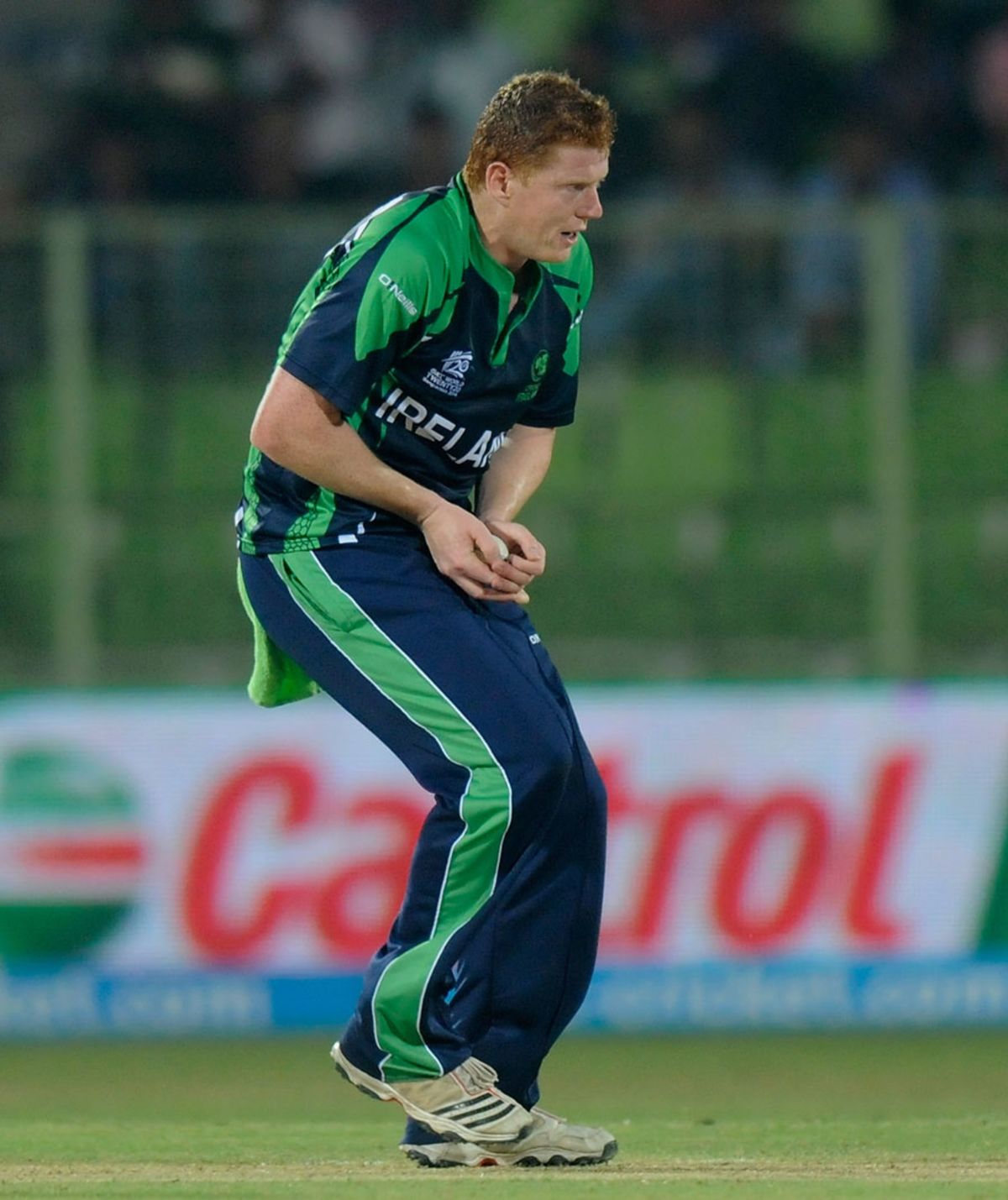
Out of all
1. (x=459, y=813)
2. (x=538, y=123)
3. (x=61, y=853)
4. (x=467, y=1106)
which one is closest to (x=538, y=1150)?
(x=467, y=1106)

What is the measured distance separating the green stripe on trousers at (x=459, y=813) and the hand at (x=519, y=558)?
0.24 m

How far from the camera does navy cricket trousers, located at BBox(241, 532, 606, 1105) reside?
4.17 metres

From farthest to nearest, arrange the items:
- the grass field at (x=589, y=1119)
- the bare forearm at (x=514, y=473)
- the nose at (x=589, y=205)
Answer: the bare forearm at (x=514, y=473)
the nose at (x=589, y=205)
the grass field at (x=589, y=1119)

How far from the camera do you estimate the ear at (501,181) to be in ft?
13.7

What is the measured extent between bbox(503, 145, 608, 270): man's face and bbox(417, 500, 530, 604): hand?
493 mm

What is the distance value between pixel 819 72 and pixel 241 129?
9.66 ft

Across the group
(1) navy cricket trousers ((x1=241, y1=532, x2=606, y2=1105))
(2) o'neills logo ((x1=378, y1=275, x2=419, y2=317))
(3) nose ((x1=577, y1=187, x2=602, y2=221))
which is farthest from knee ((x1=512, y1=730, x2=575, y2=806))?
(3) nose ((x1=577, y1=187, x2=602, y2=221))

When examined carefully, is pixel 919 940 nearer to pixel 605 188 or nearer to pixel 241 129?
pixel 605 188

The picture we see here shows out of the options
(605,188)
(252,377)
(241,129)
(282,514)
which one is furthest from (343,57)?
(282,514)

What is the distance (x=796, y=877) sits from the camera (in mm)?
8055

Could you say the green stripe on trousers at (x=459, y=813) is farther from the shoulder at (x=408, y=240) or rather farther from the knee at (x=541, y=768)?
the shoulder at (x=408, y=240)

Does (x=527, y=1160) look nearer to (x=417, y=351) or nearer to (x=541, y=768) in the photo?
(x=541, y=768)

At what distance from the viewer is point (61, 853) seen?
8031 mm

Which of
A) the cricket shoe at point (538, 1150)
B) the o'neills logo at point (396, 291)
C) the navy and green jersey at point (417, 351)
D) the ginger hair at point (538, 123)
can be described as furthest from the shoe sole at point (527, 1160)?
the ginger hair at point (538, 123)
